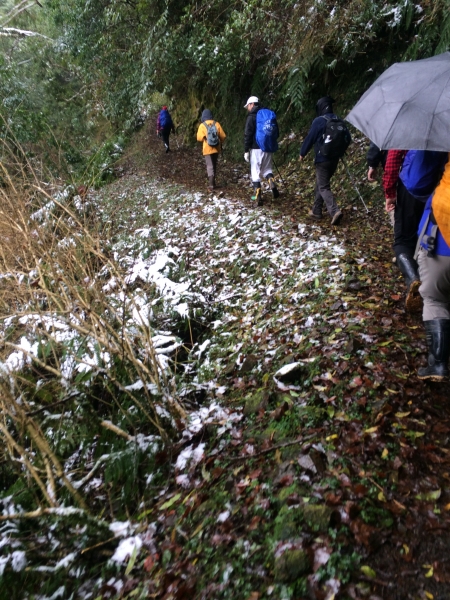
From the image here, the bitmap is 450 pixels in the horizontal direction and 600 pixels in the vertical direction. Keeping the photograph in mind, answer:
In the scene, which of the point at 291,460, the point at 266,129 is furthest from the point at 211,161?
the point at 291,460

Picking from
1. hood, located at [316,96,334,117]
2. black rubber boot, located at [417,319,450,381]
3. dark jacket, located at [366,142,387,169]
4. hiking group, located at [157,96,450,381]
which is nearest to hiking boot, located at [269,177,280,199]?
hiking group, located at [157,96,450,381]

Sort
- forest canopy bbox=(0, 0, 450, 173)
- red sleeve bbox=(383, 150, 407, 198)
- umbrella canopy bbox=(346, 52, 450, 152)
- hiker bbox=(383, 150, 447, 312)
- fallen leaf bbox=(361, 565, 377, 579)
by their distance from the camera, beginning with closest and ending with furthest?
fallen leaf bbox=(361, 565, 377, 579) < umbrella canopy bbox=(346, 52, 450, 152) < hiker bbox=(383, 150, 447, 312) < red sleeve bbox=(383, 150, 407, 198) < forest canopy bbox=(0, 0, 450, 173)

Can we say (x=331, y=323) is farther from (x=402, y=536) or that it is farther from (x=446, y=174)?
(x=402, y=536)

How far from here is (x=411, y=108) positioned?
2.60 meters

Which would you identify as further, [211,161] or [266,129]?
[211,161]

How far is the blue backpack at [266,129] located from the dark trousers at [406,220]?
4.07m

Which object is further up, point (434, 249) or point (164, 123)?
point (164, 123)

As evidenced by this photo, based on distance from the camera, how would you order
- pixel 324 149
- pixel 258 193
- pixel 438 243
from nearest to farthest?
pixel 438 243 < pixel 324 149 < pixel 258 193

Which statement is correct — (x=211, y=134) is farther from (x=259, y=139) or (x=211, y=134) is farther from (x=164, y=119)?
(x=164, y=119)

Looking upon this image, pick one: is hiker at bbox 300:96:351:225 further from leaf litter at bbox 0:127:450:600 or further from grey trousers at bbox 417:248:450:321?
grey trousers at bbox 417:248:450:321

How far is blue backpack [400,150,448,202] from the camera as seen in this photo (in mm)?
2896

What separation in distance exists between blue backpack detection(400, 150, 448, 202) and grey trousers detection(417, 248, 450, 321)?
1.72 feet

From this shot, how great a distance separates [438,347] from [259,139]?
5756 mm

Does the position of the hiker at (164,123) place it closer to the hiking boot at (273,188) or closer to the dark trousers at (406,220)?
the hiking boot at (273,188)
